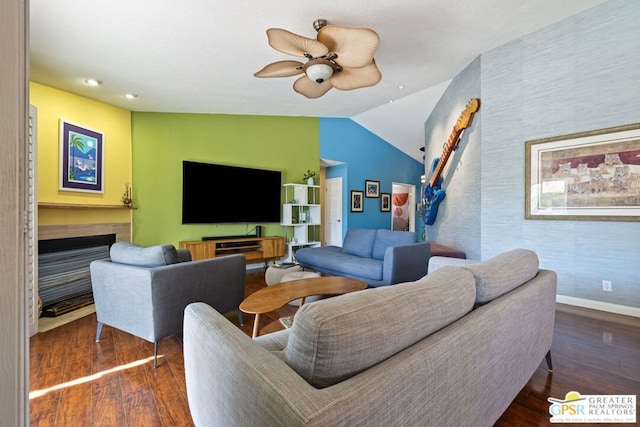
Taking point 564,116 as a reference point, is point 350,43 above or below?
above

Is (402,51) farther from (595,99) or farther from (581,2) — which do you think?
(595,99)

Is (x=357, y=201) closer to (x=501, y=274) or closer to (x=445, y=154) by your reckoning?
(x=445, y=154)

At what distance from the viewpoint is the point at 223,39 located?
2812 mm

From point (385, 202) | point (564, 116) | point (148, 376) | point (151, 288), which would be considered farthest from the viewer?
point (385, 202)

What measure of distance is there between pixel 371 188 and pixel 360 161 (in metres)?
0.71

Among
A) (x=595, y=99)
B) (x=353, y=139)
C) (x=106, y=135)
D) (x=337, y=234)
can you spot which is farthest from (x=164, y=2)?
(x=337, y=234)

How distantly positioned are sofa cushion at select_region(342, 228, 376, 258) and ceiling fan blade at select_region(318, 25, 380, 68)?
7.25ft

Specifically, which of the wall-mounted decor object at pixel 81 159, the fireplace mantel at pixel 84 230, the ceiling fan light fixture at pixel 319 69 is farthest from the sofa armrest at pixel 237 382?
the wall-mounted decor object at pixel 81 159

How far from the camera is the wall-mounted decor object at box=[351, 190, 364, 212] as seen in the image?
6594 mm

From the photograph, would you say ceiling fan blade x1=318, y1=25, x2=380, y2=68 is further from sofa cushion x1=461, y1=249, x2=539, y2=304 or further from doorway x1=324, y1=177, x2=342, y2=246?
doorway x1=324, y1=177, x2=342, y2=246

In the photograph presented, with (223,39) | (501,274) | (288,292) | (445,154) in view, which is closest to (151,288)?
(288,292)

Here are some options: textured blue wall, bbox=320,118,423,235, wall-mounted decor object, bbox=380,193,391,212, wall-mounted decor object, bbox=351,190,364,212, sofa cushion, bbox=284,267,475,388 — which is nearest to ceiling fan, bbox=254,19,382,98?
sofa cushion, bbox=284,267,475,388

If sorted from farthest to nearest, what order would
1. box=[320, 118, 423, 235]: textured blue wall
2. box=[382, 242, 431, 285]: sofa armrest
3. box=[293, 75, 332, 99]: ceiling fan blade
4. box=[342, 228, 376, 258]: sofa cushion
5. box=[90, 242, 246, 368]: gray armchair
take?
1. box=[320, 118, 423, 235]: textured blue wall
2. box=[342, 228, 376, 258]: sofa cushion
3. box=[382, 242, 431, 285]: sofa armrest
4. box=[293, 75, 332, 99]: ceiling fan blade
5. box=[90, 242, 246, 368]: gray armchair

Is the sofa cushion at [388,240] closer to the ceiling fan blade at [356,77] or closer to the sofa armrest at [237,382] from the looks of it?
the ceiling fan blade at [356,77]
